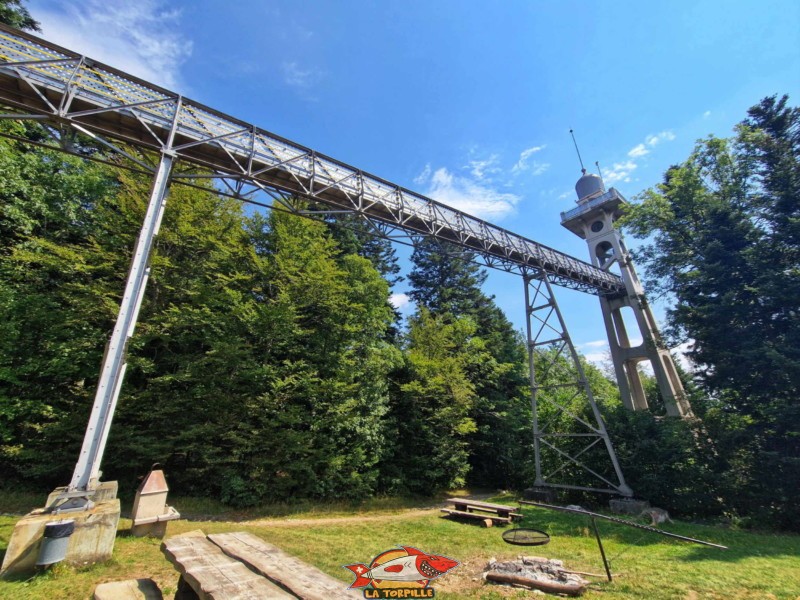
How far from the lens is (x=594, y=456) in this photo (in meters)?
13.7

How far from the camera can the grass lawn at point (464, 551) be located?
469cm

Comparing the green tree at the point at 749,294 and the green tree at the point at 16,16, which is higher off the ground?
the green tree at the point at 16,16

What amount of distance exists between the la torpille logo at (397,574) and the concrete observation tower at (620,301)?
18897mm

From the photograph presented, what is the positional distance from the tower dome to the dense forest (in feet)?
32.1

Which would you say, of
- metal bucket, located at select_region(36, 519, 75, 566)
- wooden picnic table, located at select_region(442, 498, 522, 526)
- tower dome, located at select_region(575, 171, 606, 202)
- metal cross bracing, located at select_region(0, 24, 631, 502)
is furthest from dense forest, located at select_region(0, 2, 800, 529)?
tower dome, located at select_region(575, 171, 606, 202)

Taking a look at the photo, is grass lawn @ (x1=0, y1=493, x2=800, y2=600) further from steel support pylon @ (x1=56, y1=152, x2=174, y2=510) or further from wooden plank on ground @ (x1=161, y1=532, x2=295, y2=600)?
wooden plank on ground @ (x1=161, y1=532, x2=295, y2=600)

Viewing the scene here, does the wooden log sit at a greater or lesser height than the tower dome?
lesser

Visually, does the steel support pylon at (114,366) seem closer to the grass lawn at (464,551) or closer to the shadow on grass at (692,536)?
the grass lawn at (464,551)

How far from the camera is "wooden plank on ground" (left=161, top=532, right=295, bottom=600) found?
2561mm

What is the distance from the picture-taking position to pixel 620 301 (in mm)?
21844

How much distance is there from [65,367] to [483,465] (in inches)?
745

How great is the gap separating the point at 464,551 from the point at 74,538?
263 inches

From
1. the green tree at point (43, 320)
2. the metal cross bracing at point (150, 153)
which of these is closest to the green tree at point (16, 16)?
the green tree at point (43, 320)

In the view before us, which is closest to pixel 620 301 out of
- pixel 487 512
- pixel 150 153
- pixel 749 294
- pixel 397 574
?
pixel 749 294
